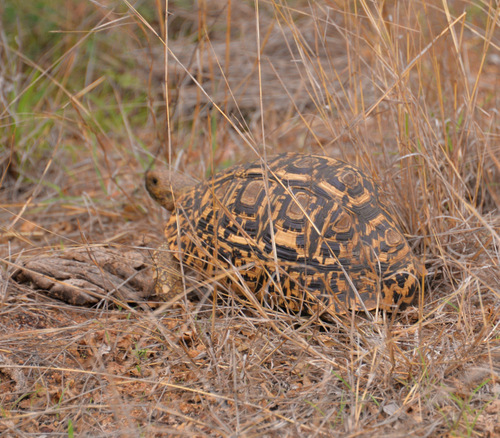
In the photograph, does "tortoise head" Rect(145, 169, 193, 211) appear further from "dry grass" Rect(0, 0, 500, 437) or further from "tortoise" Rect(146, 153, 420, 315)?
A: "tortoise" Rect(146, 153, 420, 315)

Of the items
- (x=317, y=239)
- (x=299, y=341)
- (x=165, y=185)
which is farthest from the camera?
(x=165, y=185)

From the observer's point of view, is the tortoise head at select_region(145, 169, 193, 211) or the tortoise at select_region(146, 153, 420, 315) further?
the tortoise head at select_region(145, 169, 193, 211)

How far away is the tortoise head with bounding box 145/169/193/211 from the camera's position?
288 cm

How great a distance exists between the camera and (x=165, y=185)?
2885 millimetres

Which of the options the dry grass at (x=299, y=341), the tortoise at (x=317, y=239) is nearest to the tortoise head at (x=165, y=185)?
the dry grass at (x=299, y=341)

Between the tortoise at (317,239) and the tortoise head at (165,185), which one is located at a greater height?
the tortoise at (317,239)

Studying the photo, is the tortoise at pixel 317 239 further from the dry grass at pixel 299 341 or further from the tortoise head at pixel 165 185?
the tortoise head at pixel 165 185

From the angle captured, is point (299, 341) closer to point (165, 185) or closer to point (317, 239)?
point (317, 239)

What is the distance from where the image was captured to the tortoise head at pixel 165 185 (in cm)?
288

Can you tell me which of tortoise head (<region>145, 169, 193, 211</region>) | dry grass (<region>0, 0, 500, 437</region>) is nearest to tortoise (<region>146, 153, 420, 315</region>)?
dry grass (<region>0, 0, 500, 437</region>)

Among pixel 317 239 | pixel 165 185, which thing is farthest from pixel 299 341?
pixel 165 185

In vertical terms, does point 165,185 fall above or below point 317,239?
below

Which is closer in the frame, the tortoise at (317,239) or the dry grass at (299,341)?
the dry grass at (299,341)

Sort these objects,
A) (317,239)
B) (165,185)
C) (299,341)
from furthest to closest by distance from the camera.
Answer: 1. (165,185)
2. (317,239)
3. (299,341)
